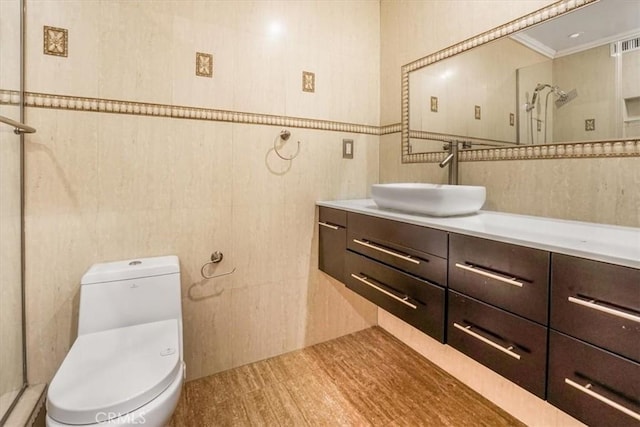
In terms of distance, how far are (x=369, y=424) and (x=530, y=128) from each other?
1.54 metres

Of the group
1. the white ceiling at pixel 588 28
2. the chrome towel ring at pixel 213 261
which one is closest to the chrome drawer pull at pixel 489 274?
the white ceiling at pixel 588 28

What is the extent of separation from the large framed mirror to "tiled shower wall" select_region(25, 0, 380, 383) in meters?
0.64

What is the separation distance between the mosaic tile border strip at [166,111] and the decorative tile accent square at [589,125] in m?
1.28

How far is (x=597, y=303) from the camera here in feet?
2.68

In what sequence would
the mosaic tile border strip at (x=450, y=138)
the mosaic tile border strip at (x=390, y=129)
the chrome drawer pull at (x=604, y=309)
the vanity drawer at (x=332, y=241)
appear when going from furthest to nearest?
the mosaic tile border strip at (x=390, y=129) < the vanity drawer at (x=332, y=241) < the mosaic tile border strip at (x=450, y=138) < the chrome drawer pull at (x=604, y=309)

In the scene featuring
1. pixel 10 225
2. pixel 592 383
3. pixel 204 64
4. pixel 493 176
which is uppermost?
pixel 204 64

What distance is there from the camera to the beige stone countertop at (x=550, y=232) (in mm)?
825

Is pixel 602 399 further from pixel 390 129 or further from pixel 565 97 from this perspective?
pixel 390 129

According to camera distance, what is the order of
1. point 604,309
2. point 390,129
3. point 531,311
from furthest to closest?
1. point 390,129
2. point 531,311
3. point 604,309

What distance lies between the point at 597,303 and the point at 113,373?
4.79 ft

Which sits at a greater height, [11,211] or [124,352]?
[11,211]

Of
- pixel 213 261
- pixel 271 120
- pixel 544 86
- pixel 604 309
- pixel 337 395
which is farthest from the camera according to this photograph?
pixel 271 120

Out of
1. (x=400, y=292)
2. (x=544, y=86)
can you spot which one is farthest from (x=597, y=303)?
(x=544, y=86)

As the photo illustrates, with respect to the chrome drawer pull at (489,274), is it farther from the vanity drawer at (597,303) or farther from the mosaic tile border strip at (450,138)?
the mosaic tile border strip at (450,138)
